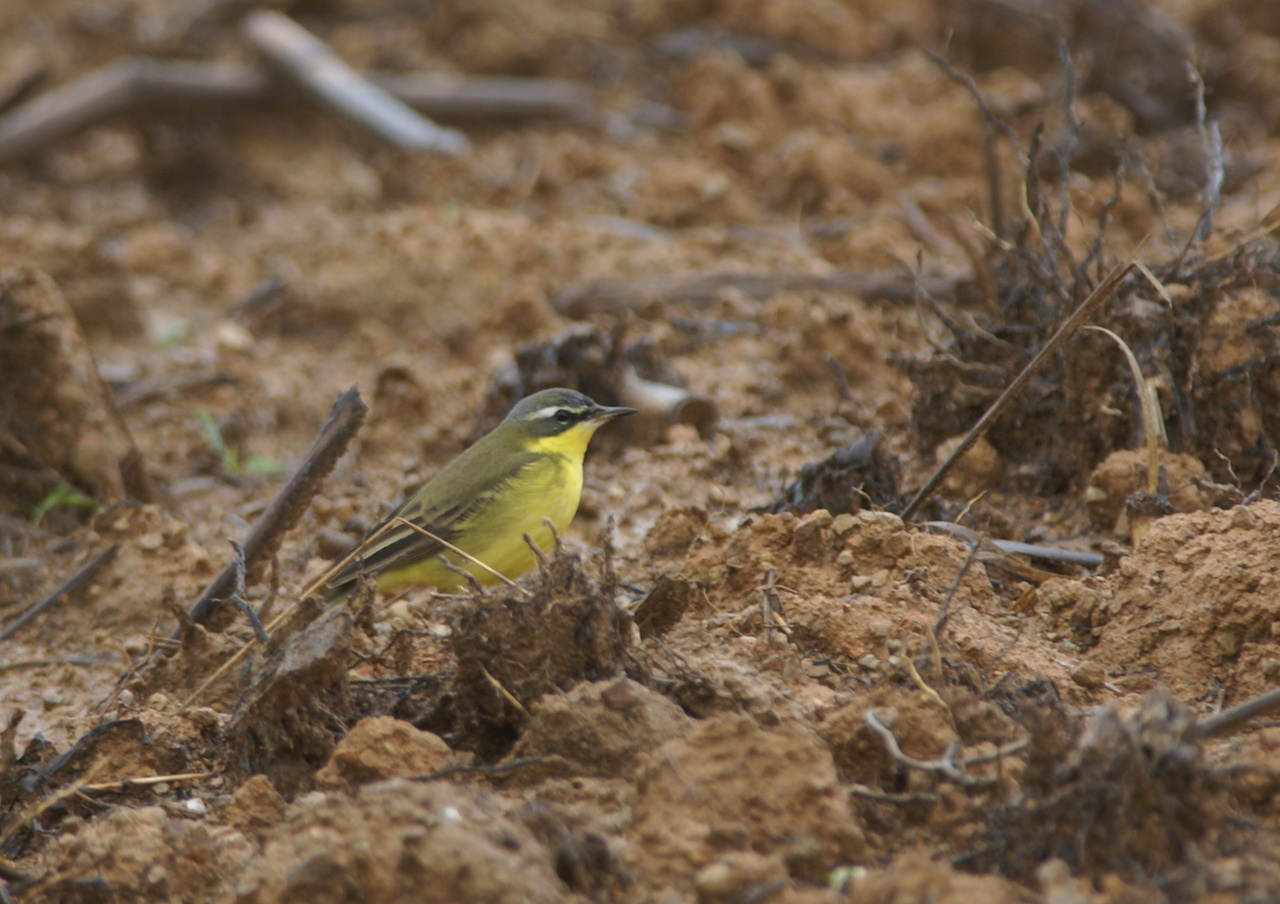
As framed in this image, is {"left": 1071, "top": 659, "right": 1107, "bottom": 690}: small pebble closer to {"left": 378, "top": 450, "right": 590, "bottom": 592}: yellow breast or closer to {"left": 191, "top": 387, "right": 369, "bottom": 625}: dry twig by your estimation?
{"left": 378, "top": 450, "right": 590, "bottom": 592}: yellow breast

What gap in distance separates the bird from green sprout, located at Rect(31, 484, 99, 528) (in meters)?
1.60

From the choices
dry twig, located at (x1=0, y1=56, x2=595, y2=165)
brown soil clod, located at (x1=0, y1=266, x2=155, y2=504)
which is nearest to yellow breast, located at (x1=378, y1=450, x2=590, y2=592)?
brown soil clod, located at (x1=0, y1=266, x2=155, y2=504)

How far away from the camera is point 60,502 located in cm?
659

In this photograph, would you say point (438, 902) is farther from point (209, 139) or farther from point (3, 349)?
point (209, 139)

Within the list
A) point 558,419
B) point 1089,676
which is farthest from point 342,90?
point 1089,676

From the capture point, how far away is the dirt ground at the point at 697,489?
3045 mm

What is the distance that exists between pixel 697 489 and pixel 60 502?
9.63 ft

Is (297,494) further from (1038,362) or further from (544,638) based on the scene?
(1038,362)

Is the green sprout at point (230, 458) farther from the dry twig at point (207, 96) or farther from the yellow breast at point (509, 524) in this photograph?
the dry twig at point (207, 96)

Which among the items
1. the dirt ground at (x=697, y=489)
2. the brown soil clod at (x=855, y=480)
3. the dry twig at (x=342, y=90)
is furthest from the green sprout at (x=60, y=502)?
the dry twig at (x=342, y=90)

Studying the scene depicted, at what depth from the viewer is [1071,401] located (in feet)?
18.1

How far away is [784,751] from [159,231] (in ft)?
31.2

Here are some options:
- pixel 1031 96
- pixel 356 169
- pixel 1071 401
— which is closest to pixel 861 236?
pixel 1031 96

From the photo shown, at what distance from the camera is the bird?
18.5 ft
